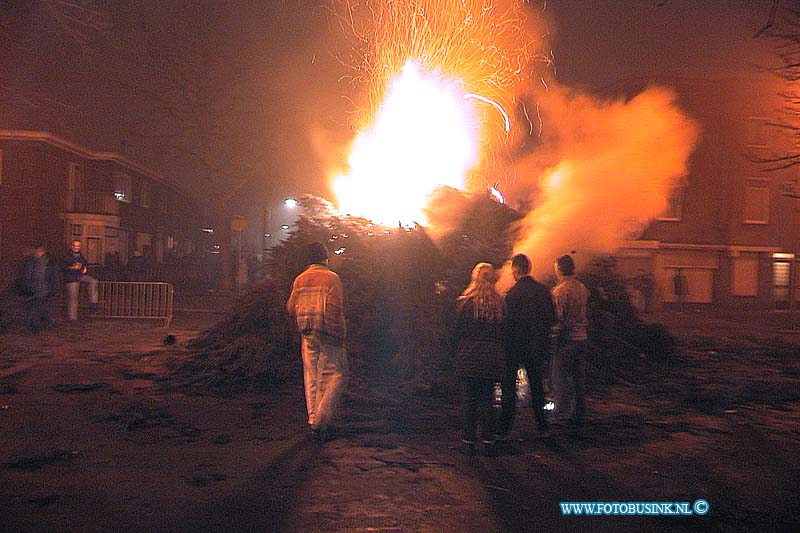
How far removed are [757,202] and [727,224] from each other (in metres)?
1.87

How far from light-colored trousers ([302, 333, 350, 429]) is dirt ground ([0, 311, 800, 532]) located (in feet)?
1.08

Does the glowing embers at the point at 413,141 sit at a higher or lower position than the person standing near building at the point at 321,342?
higher

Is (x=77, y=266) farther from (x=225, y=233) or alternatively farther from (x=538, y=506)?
(x=225, y=233)

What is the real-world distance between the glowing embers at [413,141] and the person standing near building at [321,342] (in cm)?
707

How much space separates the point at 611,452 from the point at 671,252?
83.7 ft

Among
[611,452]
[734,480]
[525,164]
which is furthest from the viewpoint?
[525,164]

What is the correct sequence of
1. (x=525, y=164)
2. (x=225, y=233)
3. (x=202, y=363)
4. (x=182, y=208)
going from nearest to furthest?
(x=202, y=363)
(x=525, y=164)
(x=225, y=233)
(x=182, y=208)

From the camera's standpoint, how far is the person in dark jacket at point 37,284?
13.5 metres

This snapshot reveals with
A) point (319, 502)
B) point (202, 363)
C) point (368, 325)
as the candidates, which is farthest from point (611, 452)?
point (202, 363)

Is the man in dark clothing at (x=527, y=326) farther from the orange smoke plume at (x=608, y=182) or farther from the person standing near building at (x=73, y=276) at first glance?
the person standing near building at (x=73, y=276)

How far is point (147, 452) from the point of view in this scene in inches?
238

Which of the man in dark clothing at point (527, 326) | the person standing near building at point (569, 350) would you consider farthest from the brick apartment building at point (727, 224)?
the man in dark clothing at point (527, 326)

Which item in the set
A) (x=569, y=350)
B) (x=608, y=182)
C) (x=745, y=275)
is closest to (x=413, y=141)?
(x=608, y=182)

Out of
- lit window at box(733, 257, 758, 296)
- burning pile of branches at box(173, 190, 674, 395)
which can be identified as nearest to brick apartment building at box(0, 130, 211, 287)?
burning pile of branches at box(173, 190, 674, 395)
